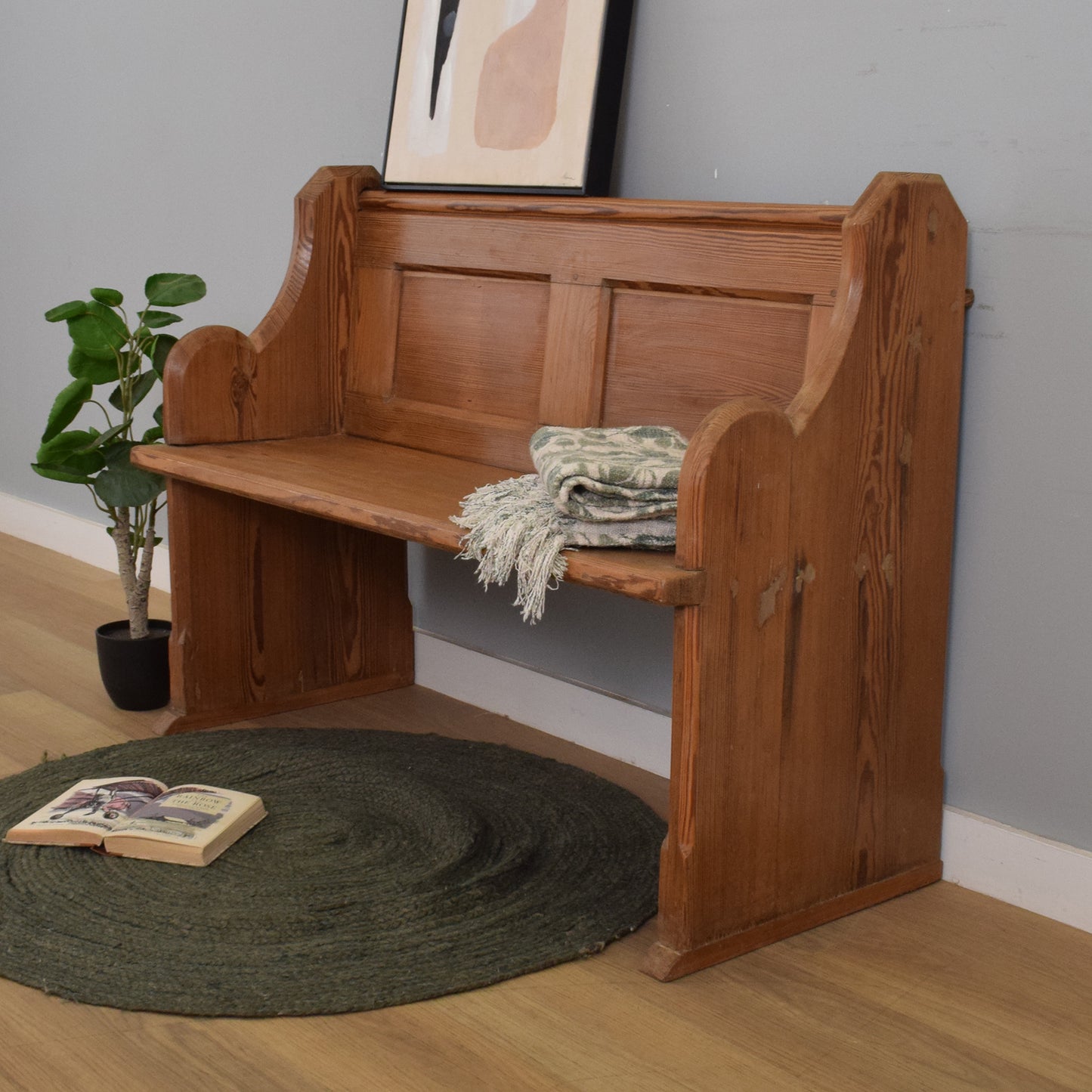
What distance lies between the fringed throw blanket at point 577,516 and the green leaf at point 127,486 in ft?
3.22

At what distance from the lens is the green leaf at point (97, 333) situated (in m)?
2.62

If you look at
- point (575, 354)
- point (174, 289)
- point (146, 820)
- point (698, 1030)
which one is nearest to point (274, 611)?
point (174, 289)

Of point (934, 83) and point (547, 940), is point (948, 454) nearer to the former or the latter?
point (934, 83)

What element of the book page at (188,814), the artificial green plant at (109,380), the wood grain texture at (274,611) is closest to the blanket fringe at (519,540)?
the book page at (188,814)

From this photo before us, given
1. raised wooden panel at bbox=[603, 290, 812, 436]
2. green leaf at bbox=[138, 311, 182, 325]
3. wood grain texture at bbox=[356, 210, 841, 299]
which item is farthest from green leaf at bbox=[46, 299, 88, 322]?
raised wooden panel at bbox=[603, 290, 812, 436]

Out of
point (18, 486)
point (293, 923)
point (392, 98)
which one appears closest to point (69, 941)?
point (293, 923)

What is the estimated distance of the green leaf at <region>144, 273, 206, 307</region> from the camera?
261 centimetres

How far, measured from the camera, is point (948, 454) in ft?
6.51

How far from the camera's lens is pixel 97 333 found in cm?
262

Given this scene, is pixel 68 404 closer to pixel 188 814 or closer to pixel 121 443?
pixel 121 443

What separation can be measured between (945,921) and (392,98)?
1.74m

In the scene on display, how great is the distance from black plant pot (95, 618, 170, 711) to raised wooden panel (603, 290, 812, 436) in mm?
1065

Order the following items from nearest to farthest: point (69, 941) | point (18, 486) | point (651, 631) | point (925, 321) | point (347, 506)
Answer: point (69, 941) → point (925, 321) → point (347, 506) → point (651, 631) → point (18, 486)

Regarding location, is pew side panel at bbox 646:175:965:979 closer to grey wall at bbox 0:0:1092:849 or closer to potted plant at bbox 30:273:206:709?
grey wall at bbox 0:0:1092:849
